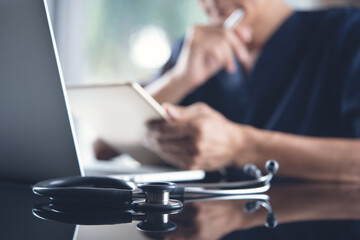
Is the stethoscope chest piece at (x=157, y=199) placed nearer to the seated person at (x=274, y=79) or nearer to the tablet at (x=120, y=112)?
the tablet at (x=120, y=112)

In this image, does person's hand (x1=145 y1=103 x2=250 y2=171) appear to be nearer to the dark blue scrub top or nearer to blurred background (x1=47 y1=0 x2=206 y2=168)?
the dark blue scrub top

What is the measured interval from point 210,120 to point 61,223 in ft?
1.92

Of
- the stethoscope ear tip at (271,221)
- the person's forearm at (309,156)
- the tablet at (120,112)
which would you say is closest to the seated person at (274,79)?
the person's forearm at (309,156)

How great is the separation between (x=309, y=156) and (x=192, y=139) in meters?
0.27

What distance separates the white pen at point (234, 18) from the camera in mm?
1295

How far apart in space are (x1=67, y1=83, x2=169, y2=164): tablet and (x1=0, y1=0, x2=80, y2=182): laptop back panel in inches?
8.1

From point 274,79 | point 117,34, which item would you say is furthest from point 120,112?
point 117,34

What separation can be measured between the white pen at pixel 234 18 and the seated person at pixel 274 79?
0.05 ft

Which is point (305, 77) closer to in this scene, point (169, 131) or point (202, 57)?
point (202, 57)

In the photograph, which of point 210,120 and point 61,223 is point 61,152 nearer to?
point 61,223

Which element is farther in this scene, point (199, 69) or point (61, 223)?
point (199, 69)

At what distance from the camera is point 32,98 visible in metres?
0.45

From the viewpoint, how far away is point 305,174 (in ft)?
3.01

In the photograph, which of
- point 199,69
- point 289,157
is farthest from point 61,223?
point 199,69
